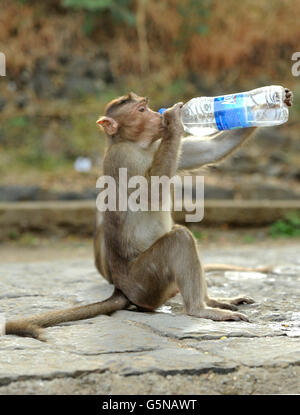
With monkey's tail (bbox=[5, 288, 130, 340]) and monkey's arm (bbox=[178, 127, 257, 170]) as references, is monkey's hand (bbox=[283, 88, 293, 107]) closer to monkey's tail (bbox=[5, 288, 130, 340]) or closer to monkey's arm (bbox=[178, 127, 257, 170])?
monkey's arm (bbox=[178, 127, 257, 170])

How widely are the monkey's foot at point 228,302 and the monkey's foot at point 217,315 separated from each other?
0.20m

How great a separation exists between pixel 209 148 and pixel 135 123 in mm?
635

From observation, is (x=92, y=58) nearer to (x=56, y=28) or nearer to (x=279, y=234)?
(x=56, y=28)

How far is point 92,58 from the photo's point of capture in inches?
468

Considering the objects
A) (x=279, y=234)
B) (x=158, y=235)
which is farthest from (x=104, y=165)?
(x=279, y=234)

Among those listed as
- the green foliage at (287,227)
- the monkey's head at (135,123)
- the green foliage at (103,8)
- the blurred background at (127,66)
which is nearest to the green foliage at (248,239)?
the green foliage at (287,227)

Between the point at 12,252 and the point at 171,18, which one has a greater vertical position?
the point at 171,18

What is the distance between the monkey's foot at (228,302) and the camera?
11.4 feet

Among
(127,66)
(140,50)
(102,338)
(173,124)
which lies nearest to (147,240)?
(173,124)

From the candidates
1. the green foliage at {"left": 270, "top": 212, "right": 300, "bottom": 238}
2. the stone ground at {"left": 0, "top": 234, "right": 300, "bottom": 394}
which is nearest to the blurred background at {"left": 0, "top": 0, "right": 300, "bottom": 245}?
the green foliage at {"left": 270, "top": 212, "right": 300, "bottom": 238}

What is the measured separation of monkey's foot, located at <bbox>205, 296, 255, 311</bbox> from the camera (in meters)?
3.48

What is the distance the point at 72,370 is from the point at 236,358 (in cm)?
68

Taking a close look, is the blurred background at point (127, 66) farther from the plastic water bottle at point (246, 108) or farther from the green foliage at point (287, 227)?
the plastic water bottle at point (246, 108)

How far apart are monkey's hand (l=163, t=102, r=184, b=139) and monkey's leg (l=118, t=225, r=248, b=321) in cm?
51
